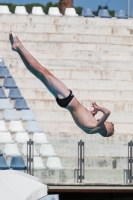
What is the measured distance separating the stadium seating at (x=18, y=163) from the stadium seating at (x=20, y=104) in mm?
3394

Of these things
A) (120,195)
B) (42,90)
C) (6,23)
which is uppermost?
(6,23)

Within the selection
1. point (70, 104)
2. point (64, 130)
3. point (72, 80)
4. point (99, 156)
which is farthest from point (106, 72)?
point (70, 104)

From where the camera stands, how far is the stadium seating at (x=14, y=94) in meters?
22.1

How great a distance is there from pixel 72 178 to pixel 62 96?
785 centimetres

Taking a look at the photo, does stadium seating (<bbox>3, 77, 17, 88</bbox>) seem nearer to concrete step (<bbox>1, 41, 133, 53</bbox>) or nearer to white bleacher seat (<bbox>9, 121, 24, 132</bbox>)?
white bleacher seat (<bbox>9, 121, 24, 132</bbox>)

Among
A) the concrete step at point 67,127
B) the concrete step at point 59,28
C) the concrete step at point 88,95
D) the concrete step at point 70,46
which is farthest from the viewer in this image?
the concrete step at point 59,28

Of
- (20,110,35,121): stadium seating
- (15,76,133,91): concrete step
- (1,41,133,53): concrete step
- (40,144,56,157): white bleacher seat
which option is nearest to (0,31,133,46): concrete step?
(1,41,133,53): concrete step

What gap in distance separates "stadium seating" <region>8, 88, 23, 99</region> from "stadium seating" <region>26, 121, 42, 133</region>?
44.9 inches

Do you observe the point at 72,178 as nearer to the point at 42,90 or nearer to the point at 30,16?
the point at 42,90

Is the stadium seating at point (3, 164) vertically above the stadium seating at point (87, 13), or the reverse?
the stadium seating at point (87, 13)

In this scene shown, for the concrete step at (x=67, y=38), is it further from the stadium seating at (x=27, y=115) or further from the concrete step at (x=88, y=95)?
the stadium seating at (x=27, y=115)

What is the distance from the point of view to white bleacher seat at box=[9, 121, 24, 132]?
2105 cm

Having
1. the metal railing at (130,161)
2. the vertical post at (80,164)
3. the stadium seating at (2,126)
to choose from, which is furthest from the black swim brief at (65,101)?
the stadium seating at (2,126)

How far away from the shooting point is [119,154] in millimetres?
17969
